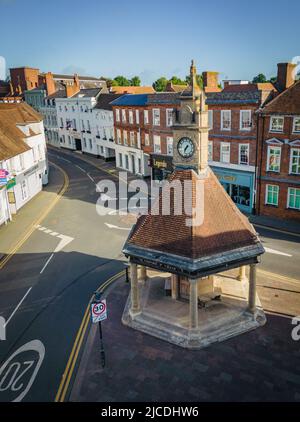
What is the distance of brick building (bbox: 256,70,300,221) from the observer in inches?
1205

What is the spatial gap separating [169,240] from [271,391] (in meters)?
7.34

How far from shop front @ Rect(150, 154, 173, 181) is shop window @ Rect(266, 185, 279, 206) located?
1335 centimetres

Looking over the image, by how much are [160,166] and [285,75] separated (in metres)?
17.8

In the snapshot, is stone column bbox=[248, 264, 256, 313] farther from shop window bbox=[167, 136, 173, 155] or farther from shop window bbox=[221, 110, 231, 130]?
shop window bbox=[167, 136, 173, 155]

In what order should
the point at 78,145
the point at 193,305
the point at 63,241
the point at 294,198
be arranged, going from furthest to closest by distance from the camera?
the point at 78,145 < the point at 294,198 < the point at 63,241 < the point at 193,305

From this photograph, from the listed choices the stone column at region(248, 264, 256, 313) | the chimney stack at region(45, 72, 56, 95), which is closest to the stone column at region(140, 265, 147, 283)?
the stone column at region(248, 264, 256, 313)

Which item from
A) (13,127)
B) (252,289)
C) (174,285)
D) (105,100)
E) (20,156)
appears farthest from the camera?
(105,100)

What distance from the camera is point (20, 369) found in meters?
16.3

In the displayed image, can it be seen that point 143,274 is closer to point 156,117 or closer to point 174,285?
point 174,285

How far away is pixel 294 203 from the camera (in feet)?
105

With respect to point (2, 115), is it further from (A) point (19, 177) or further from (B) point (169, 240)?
(B) point (169, 240)

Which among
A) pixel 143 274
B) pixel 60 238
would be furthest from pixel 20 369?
pixel 60 238

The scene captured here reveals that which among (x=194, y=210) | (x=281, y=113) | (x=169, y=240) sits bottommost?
(x=169, y=240)
